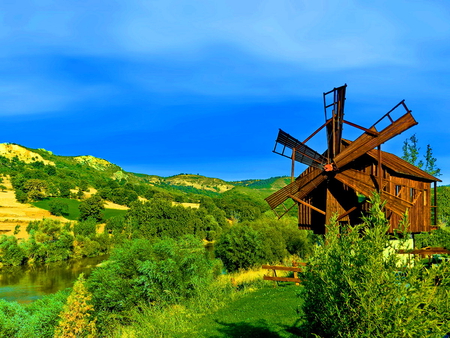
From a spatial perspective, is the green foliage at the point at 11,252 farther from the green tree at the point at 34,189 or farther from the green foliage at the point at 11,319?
the green tree at the point at 34,189

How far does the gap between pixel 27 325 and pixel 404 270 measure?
1929 centimetres

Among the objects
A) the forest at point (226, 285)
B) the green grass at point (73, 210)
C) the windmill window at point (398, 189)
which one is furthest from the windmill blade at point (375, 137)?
the green grass at point (73, 210)

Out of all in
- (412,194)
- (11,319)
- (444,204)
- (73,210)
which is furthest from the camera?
(73,210)

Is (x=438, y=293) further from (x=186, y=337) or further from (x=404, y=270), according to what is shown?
(x=186, y=337)

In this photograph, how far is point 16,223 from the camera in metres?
68.8

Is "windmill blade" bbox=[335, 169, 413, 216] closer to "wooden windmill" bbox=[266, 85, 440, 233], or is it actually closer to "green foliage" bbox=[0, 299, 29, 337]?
"wooden windmill" bbox=[266, 85, 440, 233]

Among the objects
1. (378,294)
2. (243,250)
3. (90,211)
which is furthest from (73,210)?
(378,294)

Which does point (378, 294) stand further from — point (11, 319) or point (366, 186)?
point (11, 319)

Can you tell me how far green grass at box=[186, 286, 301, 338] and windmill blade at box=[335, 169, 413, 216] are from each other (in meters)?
6.74

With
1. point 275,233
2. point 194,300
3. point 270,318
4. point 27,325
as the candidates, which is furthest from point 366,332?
point 275,233

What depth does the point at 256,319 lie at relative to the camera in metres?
13.2

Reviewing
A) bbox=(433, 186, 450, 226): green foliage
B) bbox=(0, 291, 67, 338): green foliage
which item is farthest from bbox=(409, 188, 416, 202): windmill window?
bbox=(433, 186, 450, 226): green foliage

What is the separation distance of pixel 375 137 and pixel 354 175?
2.43 meters

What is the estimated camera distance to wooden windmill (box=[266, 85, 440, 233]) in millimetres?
18750
